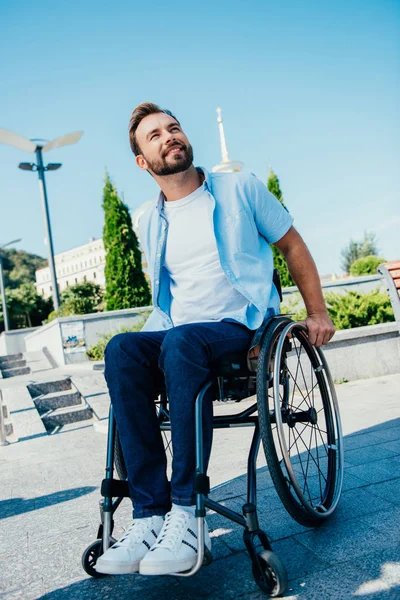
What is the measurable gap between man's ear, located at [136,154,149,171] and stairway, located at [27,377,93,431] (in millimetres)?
4284

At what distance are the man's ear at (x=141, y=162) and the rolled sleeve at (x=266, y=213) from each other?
1.56 ft

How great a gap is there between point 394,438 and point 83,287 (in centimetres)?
1557

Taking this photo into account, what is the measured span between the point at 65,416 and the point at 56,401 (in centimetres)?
67

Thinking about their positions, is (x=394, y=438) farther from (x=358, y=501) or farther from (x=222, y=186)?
(x=222, y=186)

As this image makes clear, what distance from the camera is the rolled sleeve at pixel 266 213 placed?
7.22 ft

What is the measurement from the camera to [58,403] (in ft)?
22.1

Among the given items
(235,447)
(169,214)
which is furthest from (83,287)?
(169,214)

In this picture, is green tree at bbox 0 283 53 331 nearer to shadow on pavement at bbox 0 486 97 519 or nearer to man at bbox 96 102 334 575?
shadow on pavement at bbox 0 486 97 519

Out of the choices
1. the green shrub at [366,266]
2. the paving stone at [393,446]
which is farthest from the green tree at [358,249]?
the paving stone at [393,446]

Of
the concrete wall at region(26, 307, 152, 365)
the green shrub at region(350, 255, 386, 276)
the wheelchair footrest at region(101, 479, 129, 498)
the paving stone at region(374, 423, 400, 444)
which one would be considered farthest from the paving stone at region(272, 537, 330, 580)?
the green shrub at region(350, 255, 386, 276)

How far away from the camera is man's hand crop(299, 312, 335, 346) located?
7.09 ft

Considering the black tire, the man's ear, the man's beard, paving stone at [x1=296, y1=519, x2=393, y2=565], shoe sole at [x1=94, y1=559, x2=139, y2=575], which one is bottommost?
paving stone at [x1=296, y1=519, x2=393, y2=565]

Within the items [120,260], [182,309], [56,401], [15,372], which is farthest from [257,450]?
[120,260]

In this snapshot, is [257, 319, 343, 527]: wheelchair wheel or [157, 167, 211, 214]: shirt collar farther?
[157, 167, 211, 214]: shirt collar
